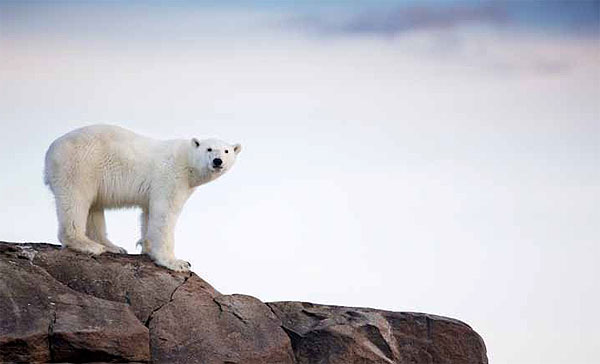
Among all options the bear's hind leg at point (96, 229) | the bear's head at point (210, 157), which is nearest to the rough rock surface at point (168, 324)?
the bear's hind leg at point (96, 229)

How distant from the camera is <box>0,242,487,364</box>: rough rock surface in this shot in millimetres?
14930

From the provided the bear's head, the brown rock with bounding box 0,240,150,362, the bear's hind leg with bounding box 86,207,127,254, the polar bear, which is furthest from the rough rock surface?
the bear's head

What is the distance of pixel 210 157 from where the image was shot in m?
17.3

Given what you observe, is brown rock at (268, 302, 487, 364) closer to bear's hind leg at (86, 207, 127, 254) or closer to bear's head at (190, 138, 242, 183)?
bear's head at (190, 138, 242, 183)

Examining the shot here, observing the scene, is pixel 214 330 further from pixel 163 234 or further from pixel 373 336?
pixel 373 336

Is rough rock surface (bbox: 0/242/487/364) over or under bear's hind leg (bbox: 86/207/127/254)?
under

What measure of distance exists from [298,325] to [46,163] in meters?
5.41

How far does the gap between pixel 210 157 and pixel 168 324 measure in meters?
3.07

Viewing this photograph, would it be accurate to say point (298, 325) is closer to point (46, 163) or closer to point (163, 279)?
point (163, 279)

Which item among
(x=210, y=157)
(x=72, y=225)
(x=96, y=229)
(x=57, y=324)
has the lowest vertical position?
(x=57, y=324)

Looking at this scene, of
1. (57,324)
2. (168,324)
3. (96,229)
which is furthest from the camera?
(96,229)

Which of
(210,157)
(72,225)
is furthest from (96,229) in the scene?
(210,157)

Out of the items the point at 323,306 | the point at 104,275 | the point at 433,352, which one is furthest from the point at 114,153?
the point at 433,352

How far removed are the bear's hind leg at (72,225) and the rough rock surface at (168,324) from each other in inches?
7.3
